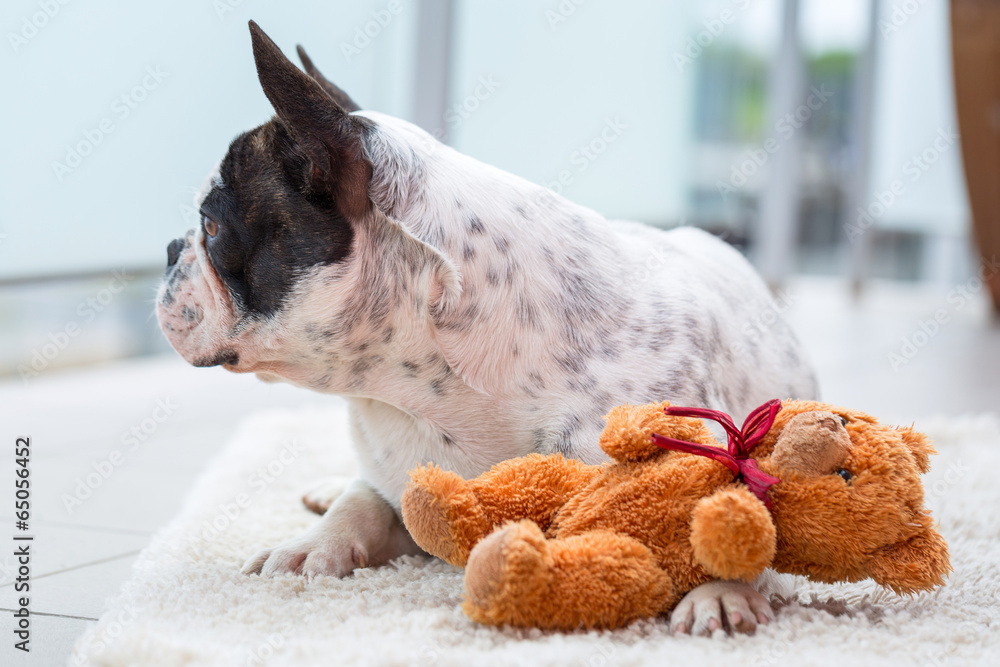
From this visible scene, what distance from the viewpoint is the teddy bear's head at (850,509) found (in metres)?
1.09

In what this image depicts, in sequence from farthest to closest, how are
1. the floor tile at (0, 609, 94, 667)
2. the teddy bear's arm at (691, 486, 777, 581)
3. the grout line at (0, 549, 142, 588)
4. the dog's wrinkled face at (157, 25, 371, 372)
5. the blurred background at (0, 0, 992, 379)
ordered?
the blurred background at (0, 0, 992, 379) < the grout line at (0, 549, 142, 588) < the dog's wrinkled face at (157, 25, 371, 372) < the floor tile at (0, 609, 94, 667) < the teddy bear's arm at (691, 486, 777, 581)

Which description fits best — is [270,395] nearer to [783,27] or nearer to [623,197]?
[623,197]

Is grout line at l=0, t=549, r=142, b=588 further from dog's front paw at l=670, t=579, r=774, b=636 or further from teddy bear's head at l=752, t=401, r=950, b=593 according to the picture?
teddy bear's head at l=752, t=401, r=950, b=593

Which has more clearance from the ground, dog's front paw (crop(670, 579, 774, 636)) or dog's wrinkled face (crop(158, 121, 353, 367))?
dog's wrinkled face (crop(158, 121, 353, 367))

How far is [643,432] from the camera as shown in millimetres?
1166

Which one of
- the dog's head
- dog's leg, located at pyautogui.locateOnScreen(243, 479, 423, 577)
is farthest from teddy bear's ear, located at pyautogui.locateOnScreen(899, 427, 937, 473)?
dog's leg, located at pyautogui.locateOnScreen(243, 479, 423, 577)

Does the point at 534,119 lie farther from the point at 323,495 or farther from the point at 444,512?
the point at 444,512

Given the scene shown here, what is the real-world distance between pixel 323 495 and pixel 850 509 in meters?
1.07

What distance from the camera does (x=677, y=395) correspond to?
1.39 meters

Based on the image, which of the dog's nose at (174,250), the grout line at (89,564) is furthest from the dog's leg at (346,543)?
the dog's nose at (174,250)

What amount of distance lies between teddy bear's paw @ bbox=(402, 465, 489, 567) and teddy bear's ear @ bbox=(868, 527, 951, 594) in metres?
0.45

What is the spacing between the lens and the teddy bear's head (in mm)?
1088

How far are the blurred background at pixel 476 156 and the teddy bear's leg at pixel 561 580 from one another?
540 millimetres

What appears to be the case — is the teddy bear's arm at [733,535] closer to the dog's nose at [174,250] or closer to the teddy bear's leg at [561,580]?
the teddy bear's leg at [561,580]
